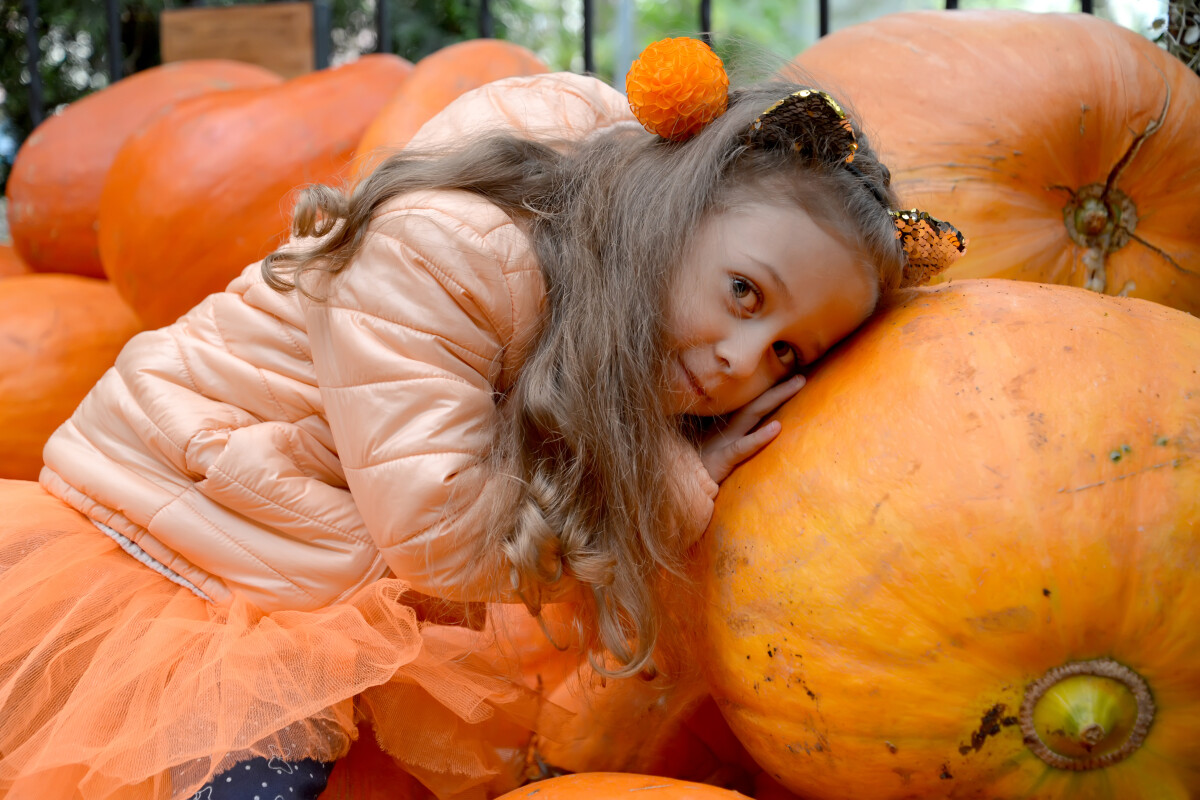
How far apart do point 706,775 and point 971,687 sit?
1.38 feet

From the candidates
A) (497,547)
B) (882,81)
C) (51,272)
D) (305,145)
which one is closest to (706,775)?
(497,547)

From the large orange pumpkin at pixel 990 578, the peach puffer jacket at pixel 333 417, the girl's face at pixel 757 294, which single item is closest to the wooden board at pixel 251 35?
the peach puffer jacket at pixel 333 417

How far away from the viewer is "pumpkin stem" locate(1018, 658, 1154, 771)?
2.65ft

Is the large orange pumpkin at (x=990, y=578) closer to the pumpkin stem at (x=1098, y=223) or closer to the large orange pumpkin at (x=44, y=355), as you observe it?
the pumpkin stem at (x=1098, y=223)

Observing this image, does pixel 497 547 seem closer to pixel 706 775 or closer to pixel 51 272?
pixel 706 775

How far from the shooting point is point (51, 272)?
2.16 metres

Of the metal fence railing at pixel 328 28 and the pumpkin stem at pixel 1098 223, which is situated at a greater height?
the metal fence railing at pixel 328 28

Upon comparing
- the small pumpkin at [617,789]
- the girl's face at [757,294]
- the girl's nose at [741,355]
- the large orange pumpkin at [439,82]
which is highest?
the large orange pumpkin at [439,82]

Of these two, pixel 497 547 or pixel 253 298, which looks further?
pixel 253 298

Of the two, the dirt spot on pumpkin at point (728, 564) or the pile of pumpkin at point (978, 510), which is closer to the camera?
the pile of pumpkin at point (978, 510)

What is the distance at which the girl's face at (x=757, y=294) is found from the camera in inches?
39.5

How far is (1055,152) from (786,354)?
49 cm

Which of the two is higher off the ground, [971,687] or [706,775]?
[971,687]

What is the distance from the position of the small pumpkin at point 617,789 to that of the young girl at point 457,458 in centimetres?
13
